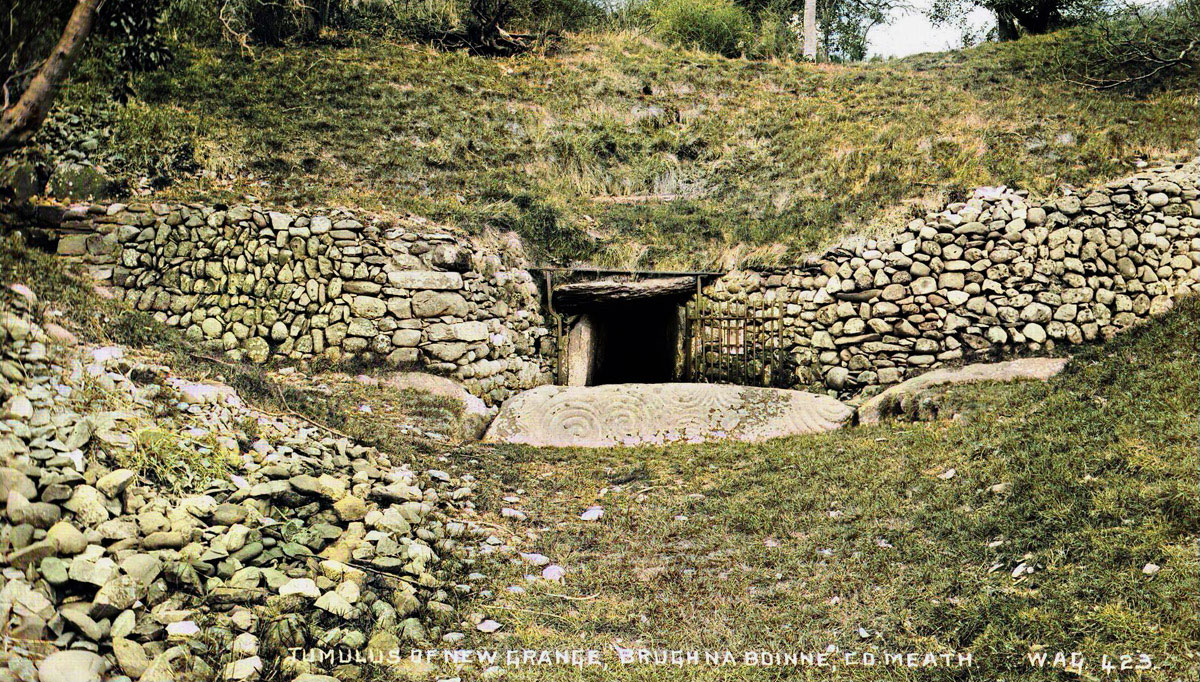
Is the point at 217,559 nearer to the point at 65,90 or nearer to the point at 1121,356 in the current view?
the point at 1121,356

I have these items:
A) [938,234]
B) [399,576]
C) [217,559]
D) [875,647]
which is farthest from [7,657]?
[938,234]

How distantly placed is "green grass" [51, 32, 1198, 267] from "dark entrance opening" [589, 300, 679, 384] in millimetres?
1144

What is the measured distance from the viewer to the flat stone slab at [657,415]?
28.4 ft

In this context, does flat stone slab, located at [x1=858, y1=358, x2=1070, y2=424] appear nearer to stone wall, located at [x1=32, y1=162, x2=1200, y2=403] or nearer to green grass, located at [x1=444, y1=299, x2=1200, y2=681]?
stone wall, located at [x1=32, y1=162, x2=1200, y2=403]

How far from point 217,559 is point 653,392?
5994 mm

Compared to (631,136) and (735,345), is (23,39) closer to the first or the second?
(735,345)

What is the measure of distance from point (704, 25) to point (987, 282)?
14.9 metres

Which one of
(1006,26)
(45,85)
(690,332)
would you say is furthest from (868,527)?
(1006,26)

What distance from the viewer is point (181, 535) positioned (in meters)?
3.96

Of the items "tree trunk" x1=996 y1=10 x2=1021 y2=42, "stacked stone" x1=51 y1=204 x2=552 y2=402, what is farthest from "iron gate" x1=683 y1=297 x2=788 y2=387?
"tree trunk" x1=996 y1=10 x2=1021 y2=42

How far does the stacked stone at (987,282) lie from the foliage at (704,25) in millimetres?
13014

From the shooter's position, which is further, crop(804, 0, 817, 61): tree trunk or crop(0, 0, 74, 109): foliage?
crop(804, 0, 817, 61): tree trunk

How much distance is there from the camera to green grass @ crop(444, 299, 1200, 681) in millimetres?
3775

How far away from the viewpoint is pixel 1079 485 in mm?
4984
